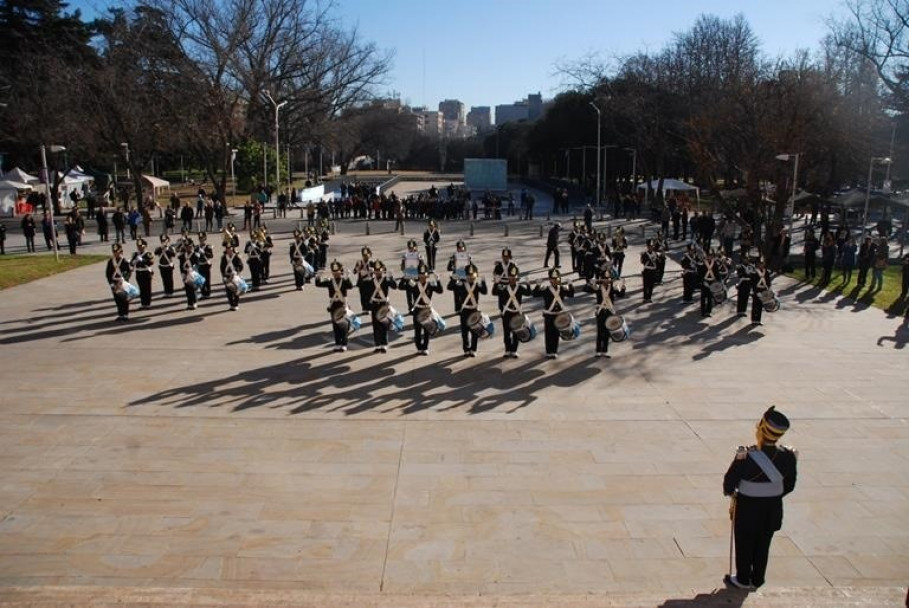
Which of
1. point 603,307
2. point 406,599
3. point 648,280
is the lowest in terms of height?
point 406,599

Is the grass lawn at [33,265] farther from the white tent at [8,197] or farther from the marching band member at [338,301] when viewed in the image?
the white tent at [8,197]

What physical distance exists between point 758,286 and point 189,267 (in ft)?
42.5

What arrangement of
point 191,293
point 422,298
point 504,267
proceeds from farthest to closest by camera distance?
point 191,293 → point 504,267 → point 422,298

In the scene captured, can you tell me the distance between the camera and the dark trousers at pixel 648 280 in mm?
19266

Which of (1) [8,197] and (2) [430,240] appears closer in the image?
(2) [430,240]

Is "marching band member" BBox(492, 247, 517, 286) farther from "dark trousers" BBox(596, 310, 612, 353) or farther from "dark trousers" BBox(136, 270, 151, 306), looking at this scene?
"dark trousers" BBox(136, 270, 151, 306)

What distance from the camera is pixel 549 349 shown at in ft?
45.8

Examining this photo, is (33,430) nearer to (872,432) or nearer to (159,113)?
(872,432)

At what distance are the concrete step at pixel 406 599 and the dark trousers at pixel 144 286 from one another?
1218 cm

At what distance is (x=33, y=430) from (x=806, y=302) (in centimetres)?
1781

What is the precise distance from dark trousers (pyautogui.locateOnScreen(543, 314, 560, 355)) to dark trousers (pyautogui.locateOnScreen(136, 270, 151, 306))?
9548mm

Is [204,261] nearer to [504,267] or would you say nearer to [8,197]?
[504,267]

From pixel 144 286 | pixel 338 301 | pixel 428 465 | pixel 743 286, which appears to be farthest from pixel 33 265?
pixel 743 286

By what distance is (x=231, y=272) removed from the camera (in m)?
17.9
